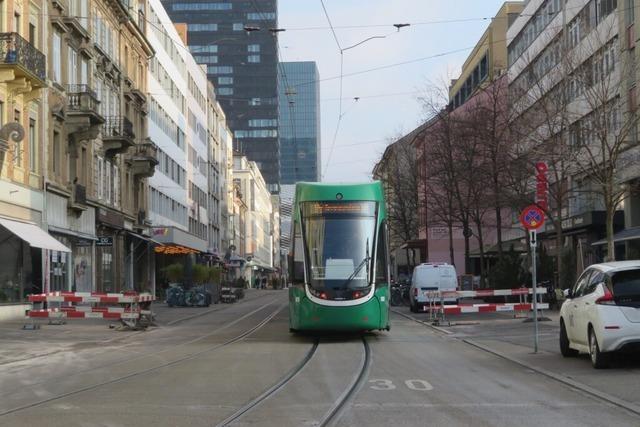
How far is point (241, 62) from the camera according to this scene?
157 metres

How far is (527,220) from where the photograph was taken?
1822 cm

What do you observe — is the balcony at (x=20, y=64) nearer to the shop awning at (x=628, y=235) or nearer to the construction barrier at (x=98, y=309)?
the construction barrier at (x=98, y=309)

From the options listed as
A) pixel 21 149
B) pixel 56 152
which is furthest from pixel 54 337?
pixel 56 152

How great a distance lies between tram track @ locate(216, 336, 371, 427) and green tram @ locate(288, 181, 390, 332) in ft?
8.39

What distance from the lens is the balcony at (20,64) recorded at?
29.2 metres

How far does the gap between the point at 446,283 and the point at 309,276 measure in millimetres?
16554

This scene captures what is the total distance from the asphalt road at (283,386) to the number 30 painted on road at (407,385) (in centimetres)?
3

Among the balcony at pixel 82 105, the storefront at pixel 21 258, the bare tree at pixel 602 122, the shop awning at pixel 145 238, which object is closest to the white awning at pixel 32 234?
the storefront at pixel 21 258

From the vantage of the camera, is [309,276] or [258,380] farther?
[309,276]

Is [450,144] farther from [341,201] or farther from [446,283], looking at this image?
[341,201]

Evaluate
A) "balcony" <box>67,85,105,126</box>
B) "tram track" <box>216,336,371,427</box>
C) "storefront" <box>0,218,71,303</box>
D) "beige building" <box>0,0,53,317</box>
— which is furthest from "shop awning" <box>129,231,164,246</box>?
"tram track" <box>216,336,371,427</box>

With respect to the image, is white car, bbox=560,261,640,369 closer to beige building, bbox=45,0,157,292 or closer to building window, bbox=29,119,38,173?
building window, bbox=29,119,38,173

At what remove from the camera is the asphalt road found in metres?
9.45

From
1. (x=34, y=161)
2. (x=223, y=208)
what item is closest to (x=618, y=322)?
(x=34, y=161)
